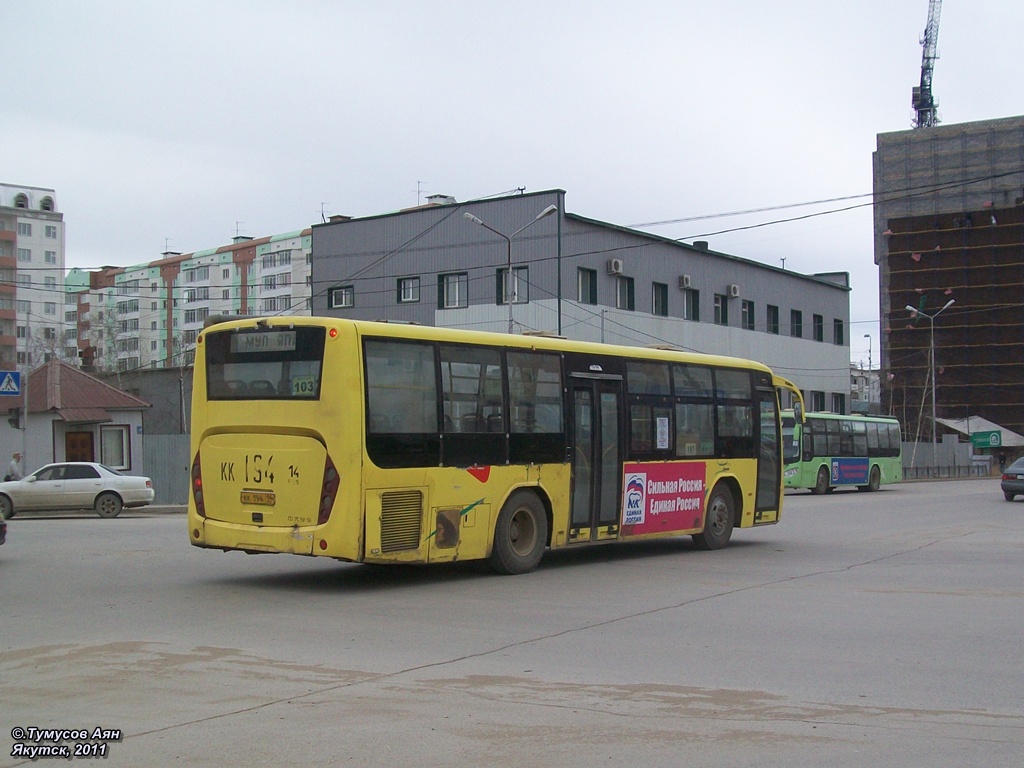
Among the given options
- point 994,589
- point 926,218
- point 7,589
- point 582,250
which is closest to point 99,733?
point 7,589

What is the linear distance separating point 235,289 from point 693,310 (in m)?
67.3

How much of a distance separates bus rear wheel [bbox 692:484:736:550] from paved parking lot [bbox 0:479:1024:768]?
1546 mm

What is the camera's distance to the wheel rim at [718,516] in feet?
59.0

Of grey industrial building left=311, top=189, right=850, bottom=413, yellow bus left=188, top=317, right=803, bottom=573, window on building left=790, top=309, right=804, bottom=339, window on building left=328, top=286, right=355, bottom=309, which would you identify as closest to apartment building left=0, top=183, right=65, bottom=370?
window on building left=328, top=286, right=355, bottom=309

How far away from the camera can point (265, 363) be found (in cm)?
1266

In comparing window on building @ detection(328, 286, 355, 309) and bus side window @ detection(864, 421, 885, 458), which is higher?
window on building @ detection(328, 286, 355, 309)

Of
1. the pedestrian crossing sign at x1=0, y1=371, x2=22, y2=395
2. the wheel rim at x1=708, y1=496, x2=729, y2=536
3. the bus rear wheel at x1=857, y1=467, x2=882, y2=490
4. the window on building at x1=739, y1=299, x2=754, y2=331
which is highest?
the window on building at x1=739, y1=299, x2=754, y2=331

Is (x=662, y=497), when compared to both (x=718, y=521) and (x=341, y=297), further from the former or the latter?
(x=341, y=297)

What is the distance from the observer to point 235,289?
11169 cm

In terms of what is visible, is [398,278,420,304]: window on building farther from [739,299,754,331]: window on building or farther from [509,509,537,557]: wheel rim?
[509,509,537,557]: wheel rim

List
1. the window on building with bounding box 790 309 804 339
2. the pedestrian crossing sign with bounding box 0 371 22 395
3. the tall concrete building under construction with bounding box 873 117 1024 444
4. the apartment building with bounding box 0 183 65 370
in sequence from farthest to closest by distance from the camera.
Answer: the apartment building with bounding box 0 183 65 370, the tall concrete building under construction with bounding box 873 117 1024 444, the window on building with bounding box 790 309 804 339, the pedestrian crossing sign with bounding box 0 371 22 395

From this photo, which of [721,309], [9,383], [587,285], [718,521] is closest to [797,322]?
[721,309]

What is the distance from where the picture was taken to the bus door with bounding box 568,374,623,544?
15.2m

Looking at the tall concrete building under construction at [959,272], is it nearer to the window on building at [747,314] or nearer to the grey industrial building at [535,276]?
the window on building at [747,314]
